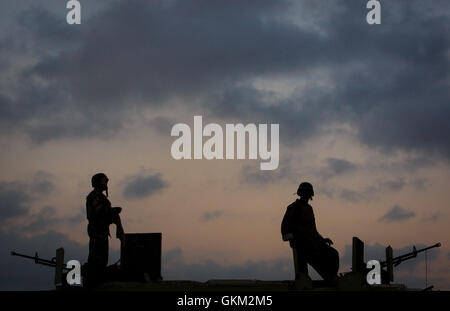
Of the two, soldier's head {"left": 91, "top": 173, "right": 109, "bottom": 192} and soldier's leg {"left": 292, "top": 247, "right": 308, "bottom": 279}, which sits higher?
soldier's head {"left": 91, "top": 173, "right": 109, "bottom": 192}

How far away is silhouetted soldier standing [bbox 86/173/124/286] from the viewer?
669 inches

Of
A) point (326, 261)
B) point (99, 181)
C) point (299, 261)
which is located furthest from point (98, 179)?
point (326, 261)

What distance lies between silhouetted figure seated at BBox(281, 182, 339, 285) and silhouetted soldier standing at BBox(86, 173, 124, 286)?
Answer: 139 inches

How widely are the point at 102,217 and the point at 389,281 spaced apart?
624cm

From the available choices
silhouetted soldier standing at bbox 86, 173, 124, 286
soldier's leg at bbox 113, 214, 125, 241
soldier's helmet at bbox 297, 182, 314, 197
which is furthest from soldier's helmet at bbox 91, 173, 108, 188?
soldier's helmet at bbox 297, 182, 314, 197

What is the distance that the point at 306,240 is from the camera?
56.4ft

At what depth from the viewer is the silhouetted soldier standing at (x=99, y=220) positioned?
16984 millimetres

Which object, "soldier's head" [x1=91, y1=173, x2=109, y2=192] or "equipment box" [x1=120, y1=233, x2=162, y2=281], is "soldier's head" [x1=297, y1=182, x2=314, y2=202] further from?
"soldier's head" [x1=91, y1=173, x2=109, y2=192]
